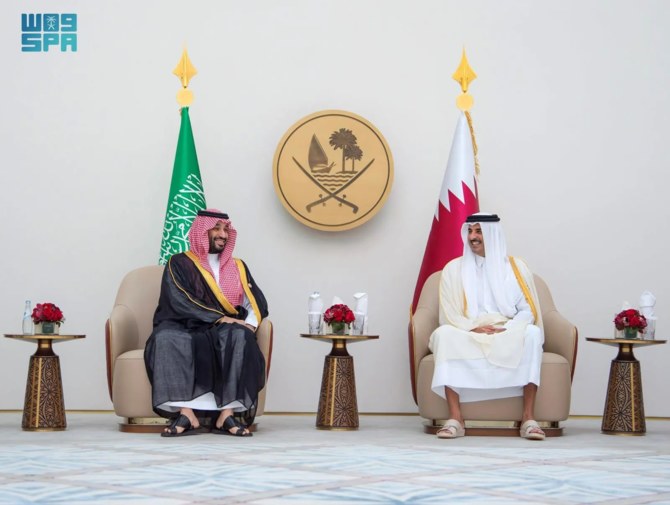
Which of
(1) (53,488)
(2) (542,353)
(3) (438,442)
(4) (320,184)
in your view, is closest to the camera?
(1) (53,488)

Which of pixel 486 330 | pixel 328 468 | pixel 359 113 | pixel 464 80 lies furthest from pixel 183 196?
pixel 328 468

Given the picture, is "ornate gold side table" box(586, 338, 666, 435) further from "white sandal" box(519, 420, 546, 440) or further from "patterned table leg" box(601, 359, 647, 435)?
"white sandal" box(519, 420, 546, 440)

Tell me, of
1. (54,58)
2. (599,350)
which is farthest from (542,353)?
(54,58)

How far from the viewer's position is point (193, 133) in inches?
265

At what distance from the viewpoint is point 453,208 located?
20.6 feet

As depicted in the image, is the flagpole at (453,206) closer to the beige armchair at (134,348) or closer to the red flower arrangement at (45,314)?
the beige armchair at (134,348)

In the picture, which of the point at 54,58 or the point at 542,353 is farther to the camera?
the point at 54,58

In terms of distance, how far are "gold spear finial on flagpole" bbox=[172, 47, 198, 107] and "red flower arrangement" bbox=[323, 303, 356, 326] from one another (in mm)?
1887

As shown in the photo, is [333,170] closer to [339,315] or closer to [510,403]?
[339,315]

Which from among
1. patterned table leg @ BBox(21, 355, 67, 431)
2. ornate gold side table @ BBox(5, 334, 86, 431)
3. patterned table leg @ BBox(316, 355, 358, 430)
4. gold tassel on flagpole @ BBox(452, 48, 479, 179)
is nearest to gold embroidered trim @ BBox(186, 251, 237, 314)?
patterned table leg @ BBox(316, 355, 358, 430)

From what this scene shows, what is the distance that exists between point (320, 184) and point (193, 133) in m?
0.95

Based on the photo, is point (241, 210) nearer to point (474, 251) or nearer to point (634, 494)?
point (474, 251)

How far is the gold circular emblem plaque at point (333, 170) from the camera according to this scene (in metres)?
6.55

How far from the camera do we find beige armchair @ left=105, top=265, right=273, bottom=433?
5.21 m
